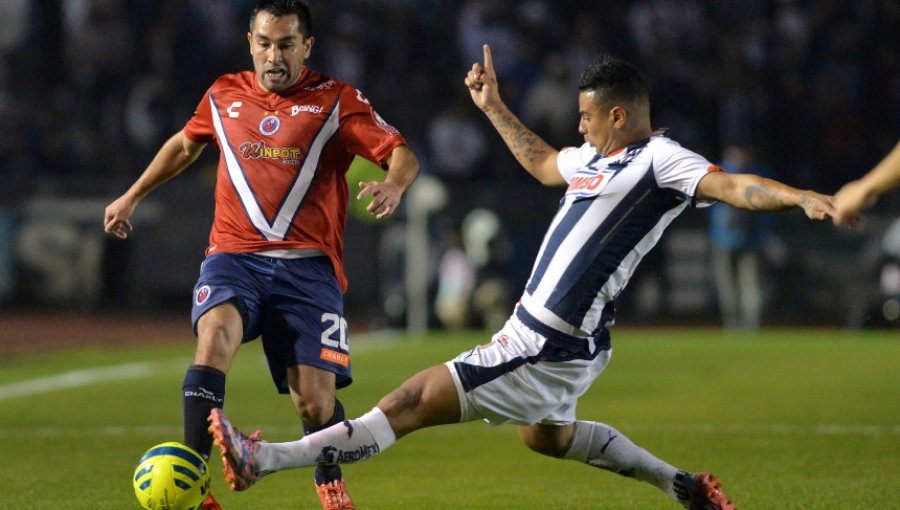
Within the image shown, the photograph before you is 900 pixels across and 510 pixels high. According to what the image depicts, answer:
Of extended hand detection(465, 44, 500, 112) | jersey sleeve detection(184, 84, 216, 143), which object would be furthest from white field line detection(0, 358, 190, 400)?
extended hand detection(465, 44, 500, 112)

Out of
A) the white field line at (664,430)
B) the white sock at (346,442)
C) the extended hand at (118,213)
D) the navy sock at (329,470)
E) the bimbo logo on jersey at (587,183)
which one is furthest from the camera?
the white field line at (664,430)

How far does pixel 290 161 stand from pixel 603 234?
1.64 m

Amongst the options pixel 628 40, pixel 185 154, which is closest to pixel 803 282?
pixel 628 40

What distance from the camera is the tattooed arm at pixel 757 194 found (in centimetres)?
541

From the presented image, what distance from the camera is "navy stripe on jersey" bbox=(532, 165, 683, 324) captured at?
19.8 ft

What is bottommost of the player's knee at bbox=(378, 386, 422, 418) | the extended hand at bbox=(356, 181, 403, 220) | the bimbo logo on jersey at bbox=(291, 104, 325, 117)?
the player's knee at bbox=(378, 386, 422, 418)

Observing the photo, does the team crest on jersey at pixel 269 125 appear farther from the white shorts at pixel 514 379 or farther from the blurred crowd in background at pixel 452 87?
the blurred crowd in background at pixel 452 87

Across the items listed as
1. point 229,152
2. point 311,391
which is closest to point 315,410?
point 311,391

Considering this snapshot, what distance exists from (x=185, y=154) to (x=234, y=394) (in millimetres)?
5617

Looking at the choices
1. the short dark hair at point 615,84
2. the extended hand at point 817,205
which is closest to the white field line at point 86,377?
the short dark hair at point 615,84

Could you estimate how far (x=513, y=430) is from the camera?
35.0 ft

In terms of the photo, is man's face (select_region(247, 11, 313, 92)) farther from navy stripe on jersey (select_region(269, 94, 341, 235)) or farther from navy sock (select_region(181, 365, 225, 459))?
navy sock (select_region(181, 365, 225, 459))

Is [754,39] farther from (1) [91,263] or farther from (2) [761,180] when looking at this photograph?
(2) [761,180]

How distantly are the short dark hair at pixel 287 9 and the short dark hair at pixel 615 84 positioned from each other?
59.2 inches
